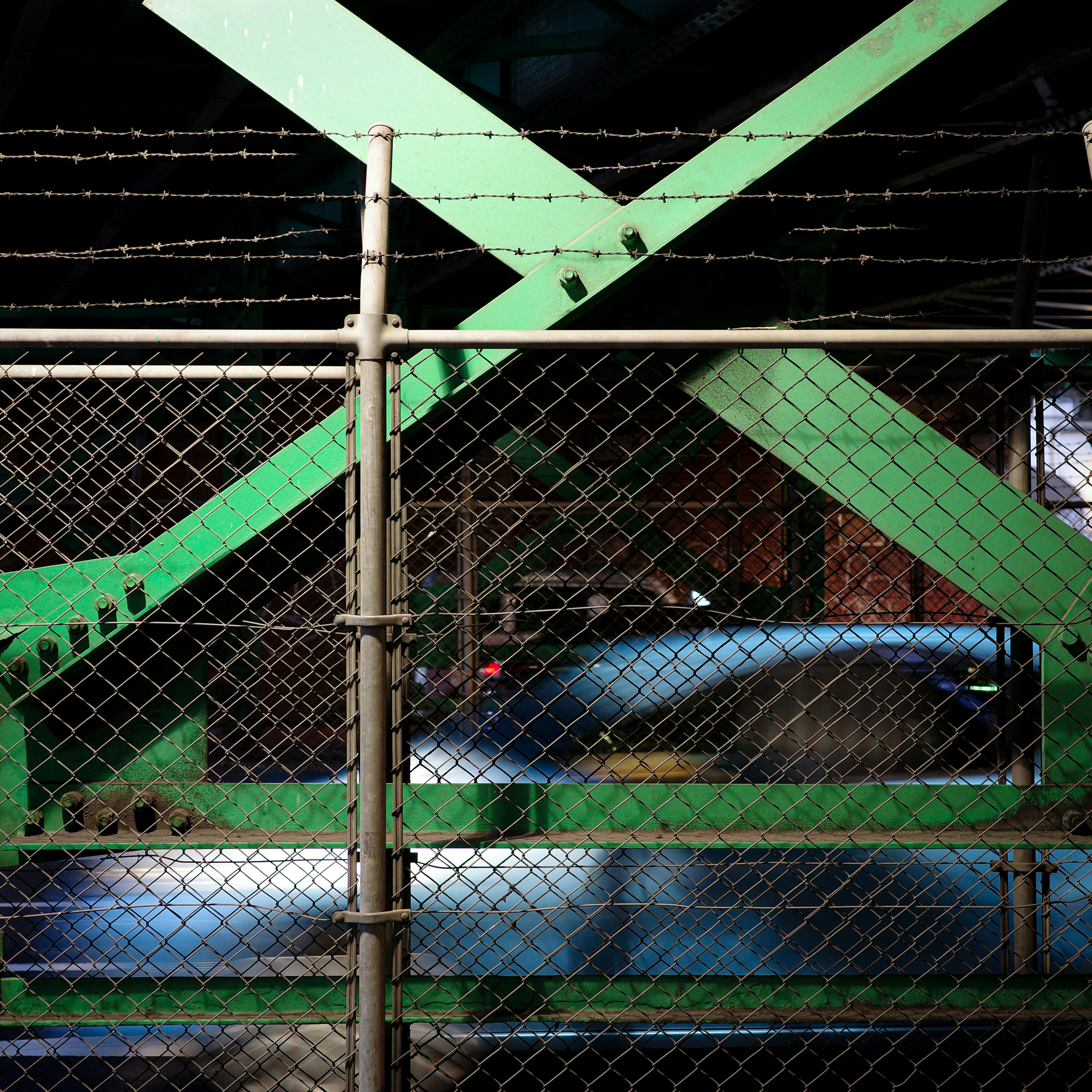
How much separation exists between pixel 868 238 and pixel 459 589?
7933 mm

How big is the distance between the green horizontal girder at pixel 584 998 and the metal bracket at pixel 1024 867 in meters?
0.36

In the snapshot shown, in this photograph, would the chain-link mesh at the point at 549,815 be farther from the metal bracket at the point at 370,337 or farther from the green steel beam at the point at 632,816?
the metal bracket at the point at 370,337

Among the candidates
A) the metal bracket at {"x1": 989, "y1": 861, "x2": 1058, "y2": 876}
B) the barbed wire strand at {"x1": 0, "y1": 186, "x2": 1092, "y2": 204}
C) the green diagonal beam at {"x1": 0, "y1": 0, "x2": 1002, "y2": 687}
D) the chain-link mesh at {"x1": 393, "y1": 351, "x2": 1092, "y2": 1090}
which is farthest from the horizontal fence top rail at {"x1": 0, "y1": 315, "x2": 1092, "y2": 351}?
the metal bracket at {"x1": 989, "y1": 861, "x2": 1058, "y2": 876}

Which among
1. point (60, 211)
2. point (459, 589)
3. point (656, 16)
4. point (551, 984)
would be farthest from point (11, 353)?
point (551, 984)

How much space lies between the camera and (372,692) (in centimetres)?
238

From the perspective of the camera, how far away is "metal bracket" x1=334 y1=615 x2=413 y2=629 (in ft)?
7.80

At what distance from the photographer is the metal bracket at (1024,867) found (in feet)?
11.0

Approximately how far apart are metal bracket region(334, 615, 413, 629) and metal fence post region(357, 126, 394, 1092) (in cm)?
1

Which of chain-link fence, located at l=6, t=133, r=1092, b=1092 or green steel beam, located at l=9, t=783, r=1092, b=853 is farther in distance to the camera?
green steel beam, located at l=9, t=783, r=1092, b=853

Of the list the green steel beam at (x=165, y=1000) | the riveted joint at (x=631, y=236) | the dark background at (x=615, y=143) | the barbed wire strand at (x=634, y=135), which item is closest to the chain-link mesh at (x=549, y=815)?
the green steel beam at (x=165, y=1000)

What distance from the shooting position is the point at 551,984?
314cm

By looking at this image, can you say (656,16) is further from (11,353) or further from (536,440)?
(11,353)

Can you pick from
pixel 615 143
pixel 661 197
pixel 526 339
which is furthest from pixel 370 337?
pixel 615 143

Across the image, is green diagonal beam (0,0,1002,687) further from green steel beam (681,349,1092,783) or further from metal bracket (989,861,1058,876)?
metal bracket (989,861,1058,876)
